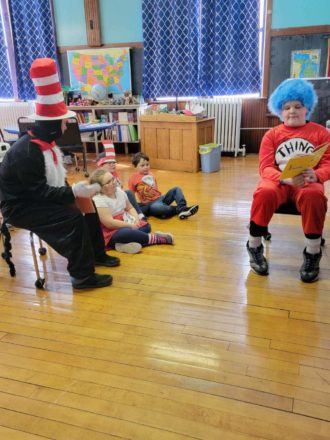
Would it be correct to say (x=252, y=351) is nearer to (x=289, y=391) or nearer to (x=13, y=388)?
(x=289, y=391)

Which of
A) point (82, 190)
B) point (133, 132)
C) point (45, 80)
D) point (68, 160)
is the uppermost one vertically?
point (45, 80)

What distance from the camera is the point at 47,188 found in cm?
210

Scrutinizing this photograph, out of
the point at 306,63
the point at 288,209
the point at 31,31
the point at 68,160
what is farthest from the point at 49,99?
the point at 31,31

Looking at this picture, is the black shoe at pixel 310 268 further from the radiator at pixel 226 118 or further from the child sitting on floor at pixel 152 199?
the radiator at pixel 226 118

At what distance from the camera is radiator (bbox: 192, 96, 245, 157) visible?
5.87 metres

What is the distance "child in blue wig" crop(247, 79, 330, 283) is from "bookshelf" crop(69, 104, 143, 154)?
398 centimetres

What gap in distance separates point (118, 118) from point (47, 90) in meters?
4.37

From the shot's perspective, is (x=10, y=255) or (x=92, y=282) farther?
(x=10, y=255)

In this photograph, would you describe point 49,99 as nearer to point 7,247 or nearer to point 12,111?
point 7,247

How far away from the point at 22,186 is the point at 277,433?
1.67m

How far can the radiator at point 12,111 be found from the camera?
6801 mm

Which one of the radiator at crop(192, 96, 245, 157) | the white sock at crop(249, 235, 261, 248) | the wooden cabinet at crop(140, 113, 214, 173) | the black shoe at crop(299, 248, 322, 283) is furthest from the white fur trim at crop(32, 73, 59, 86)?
the radiator at crop(192, 96, 245, 157)

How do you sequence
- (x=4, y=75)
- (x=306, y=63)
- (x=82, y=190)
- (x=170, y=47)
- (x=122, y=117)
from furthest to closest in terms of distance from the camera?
(x=4, y=75) < (x=122, y=117) < (x=170, y=47) < (x=306, y=63) < (x=82, y=190)

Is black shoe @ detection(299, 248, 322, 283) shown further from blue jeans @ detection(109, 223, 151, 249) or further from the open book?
blue jeans @ detection(109, 223, 151, 249)
